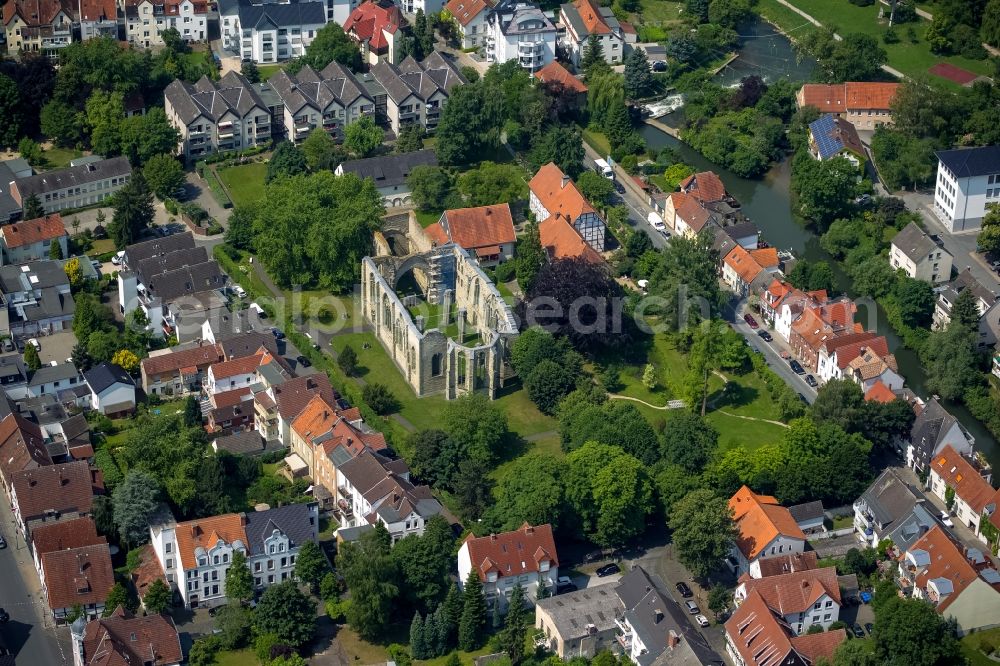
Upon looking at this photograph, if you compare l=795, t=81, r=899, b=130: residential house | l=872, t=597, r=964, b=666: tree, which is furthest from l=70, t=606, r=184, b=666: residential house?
l=795, t=81, r=899, b=130: residential house

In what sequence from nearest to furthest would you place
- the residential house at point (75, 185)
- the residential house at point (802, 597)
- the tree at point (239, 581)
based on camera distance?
the residential house at point (802, 597) < the tree at point (239, 581) < the residential house at point (75, 185)

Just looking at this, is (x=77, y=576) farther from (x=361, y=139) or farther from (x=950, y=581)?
(x=361, y=139)

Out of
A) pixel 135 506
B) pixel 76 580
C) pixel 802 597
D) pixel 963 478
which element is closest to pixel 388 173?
pixel 135 506

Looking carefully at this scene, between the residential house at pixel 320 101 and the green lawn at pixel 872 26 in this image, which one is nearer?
the residential house at pixel 320 101

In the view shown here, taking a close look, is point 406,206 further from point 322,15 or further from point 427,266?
point 322,15

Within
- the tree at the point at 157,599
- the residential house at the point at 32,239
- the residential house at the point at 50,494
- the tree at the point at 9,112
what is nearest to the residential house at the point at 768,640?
the tree at the point at 157,599

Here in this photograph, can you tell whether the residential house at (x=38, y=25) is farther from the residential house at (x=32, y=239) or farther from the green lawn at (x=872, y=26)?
the green lawn at (x=872, y=26)

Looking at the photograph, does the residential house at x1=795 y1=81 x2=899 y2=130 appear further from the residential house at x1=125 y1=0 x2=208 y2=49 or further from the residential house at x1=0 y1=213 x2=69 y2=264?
the residential house at x1=0 y1=213 x2=69 y2=264
